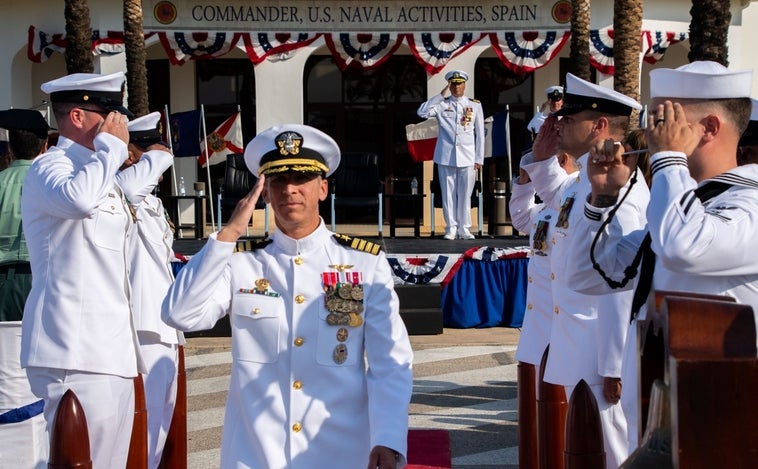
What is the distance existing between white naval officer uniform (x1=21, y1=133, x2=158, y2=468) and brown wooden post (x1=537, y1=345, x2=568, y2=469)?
5.59ft

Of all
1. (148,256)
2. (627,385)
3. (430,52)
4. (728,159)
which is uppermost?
(430,52)

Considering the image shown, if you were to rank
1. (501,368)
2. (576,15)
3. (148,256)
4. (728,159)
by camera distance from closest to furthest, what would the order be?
(728,159)
(148,256)
(501,368)
(576,15)

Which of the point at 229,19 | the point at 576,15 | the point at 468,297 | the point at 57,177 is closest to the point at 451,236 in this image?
the point at 468,297

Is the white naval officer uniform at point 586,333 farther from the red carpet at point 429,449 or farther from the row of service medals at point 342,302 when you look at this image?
the red carpet at point 429,449

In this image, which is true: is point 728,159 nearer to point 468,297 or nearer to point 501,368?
point 501,368

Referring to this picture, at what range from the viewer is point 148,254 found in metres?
5.22

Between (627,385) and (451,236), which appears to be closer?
(627,385)

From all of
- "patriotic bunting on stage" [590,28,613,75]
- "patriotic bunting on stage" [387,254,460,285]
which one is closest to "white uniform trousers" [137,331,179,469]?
"patriotic bunting on stage" [387,254,460,285]

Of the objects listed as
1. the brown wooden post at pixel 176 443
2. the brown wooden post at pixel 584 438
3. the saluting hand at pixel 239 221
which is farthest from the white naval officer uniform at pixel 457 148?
the brown wooden post at pixel 584 438

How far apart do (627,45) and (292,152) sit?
1421 cm

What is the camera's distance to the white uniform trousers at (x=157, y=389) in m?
4.87

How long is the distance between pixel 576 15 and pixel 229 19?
23.1 feet

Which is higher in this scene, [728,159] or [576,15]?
[576,15]

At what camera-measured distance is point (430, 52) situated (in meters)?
20.2
